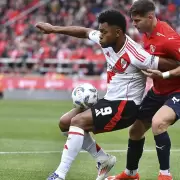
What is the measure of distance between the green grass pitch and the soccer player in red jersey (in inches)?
27.6

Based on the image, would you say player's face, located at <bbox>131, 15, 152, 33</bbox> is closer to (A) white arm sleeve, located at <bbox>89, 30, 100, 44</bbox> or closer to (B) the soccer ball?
(A) white arm sleeve, located at <bbox>89, 30, 100, 44</bbox>

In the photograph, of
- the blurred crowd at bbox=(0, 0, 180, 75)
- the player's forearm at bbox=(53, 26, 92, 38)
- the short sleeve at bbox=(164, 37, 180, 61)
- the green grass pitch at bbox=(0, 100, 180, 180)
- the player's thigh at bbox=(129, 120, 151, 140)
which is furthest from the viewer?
the blurred crowd at bbox=(0, 0, 180, 75)

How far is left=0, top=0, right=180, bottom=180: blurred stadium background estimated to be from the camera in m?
10.0

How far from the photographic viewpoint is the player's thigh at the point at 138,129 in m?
8.44

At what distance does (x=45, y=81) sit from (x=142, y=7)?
20962 mm

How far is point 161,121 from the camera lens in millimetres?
7688

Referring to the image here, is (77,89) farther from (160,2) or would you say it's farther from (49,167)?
(160,2)

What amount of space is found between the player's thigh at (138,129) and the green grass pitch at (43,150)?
2.03 ft

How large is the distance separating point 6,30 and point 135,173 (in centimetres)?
2781

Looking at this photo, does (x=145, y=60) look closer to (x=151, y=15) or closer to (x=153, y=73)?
(x=153, y=73)

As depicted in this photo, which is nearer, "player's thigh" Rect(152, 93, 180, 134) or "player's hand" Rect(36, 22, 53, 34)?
"player's thigh" Rect(152, 93, 180, 134)

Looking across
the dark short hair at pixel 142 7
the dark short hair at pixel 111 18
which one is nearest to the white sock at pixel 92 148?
the dark short hair at pixel 111 18

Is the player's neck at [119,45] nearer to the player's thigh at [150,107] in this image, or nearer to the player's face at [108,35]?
the player's face at [108,35]

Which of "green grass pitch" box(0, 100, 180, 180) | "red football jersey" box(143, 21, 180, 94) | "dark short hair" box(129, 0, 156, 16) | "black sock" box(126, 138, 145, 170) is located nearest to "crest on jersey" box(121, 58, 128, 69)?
"red football jersey" box(143, 21, 180, 94)
